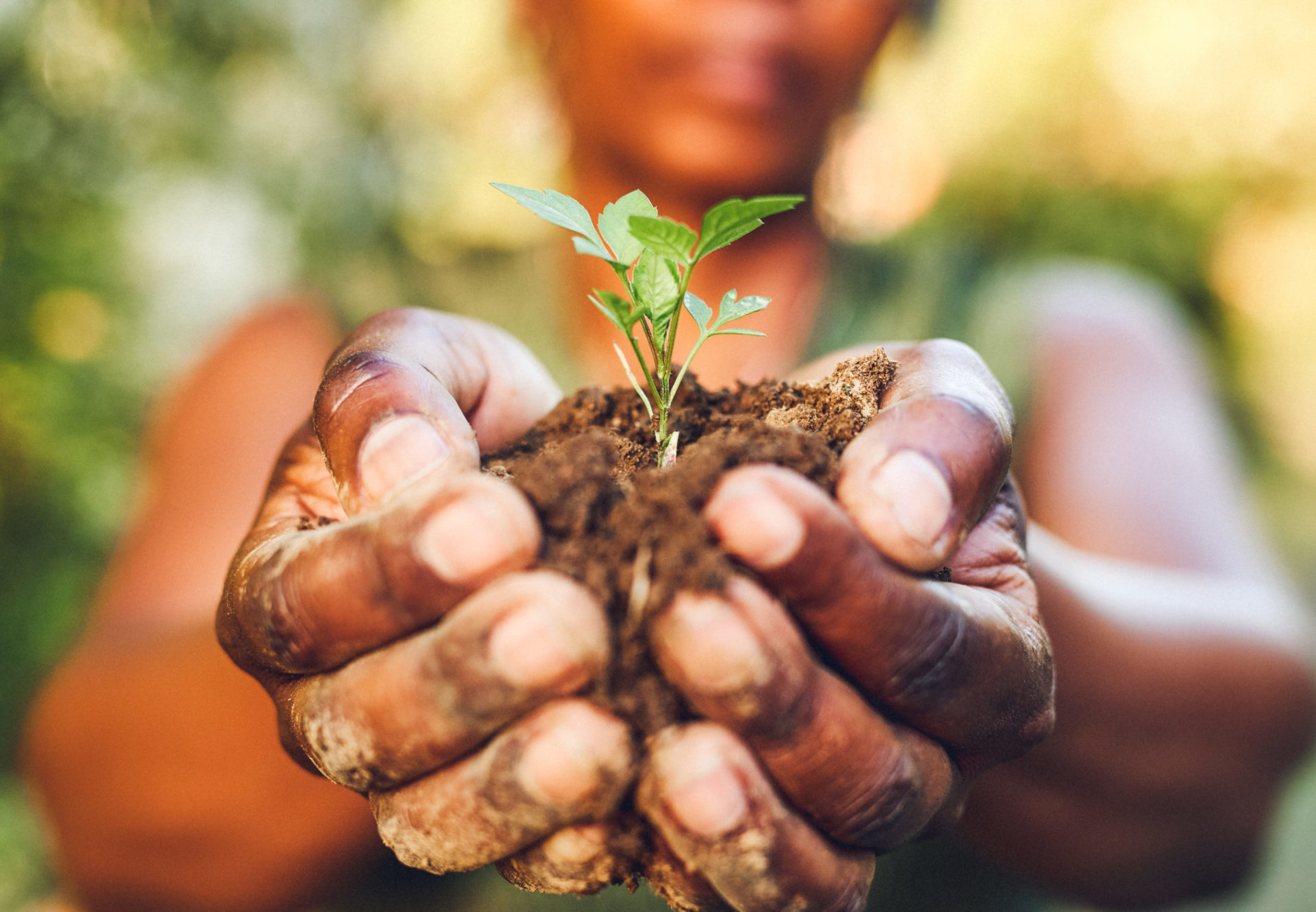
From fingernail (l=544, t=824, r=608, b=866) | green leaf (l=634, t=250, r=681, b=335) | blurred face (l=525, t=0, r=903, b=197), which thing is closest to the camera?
fingernail (l=544, t=824, r=608, b=866)

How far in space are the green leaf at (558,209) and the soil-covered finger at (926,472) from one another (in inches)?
17.1

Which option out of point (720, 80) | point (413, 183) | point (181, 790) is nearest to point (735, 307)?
point (720, 80)

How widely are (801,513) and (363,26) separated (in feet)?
17.9

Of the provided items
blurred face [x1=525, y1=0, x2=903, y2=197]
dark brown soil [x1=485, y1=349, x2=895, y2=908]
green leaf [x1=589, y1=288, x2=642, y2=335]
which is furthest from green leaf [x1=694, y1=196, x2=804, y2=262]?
blurred face [x1=525, y1=0, x2=903, y2=197]

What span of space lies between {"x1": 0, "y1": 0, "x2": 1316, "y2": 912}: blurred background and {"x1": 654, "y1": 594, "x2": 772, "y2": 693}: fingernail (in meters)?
2.15

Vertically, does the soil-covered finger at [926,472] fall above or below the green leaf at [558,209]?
below

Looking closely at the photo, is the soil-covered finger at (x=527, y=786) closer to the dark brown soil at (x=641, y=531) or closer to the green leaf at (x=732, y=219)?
the dark brown soil at (x=641, y=531)

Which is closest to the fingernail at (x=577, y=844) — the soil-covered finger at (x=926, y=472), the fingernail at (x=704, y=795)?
the fingernail at (x=704, y=795)

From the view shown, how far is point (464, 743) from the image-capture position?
0.80 metres

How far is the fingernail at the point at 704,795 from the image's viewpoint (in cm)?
Answer: 78

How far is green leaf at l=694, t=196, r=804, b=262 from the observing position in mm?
930

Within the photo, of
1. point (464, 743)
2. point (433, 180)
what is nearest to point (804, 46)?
point (464, 743)

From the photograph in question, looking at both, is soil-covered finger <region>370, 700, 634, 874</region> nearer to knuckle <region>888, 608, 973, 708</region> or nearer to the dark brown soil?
the dark brown soil

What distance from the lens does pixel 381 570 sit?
80 cm
